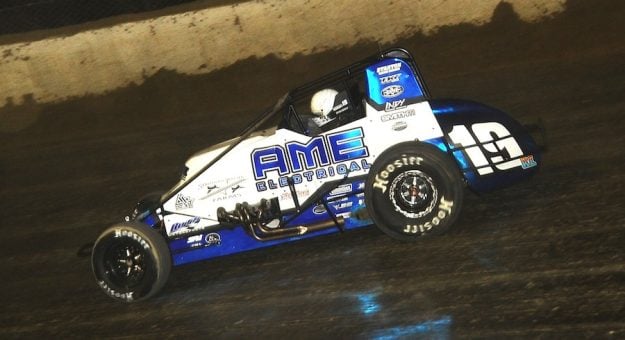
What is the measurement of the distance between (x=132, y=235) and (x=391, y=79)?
8.88 ft

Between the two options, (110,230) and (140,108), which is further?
(140,108)

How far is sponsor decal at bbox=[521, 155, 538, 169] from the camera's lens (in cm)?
717

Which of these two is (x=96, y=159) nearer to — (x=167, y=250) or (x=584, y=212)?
(x=167, y=250)

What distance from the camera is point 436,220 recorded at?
6812 mm

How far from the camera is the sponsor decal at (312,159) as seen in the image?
7160 mm

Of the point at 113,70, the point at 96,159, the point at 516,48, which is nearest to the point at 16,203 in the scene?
the point at 96,159

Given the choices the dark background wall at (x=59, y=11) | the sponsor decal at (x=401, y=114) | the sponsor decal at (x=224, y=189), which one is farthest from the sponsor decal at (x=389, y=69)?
the dark background wall at (x=59, y=11)

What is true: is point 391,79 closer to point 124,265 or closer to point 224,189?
point 224,189

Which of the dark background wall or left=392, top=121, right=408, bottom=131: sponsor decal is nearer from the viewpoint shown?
left=392, top=121, right=408, bottom=131: sponsor decal

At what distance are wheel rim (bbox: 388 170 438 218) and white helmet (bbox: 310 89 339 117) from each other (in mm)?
1081

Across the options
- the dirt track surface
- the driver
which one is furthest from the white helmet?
the dirt track surface

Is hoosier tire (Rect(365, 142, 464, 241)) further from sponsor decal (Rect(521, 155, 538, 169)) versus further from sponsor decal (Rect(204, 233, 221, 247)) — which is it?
sponsor decal (Rect(204, 233, 221, 247))

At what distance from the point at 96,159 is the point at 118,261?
5.62 metres

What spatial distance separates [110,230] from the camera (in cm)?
727
